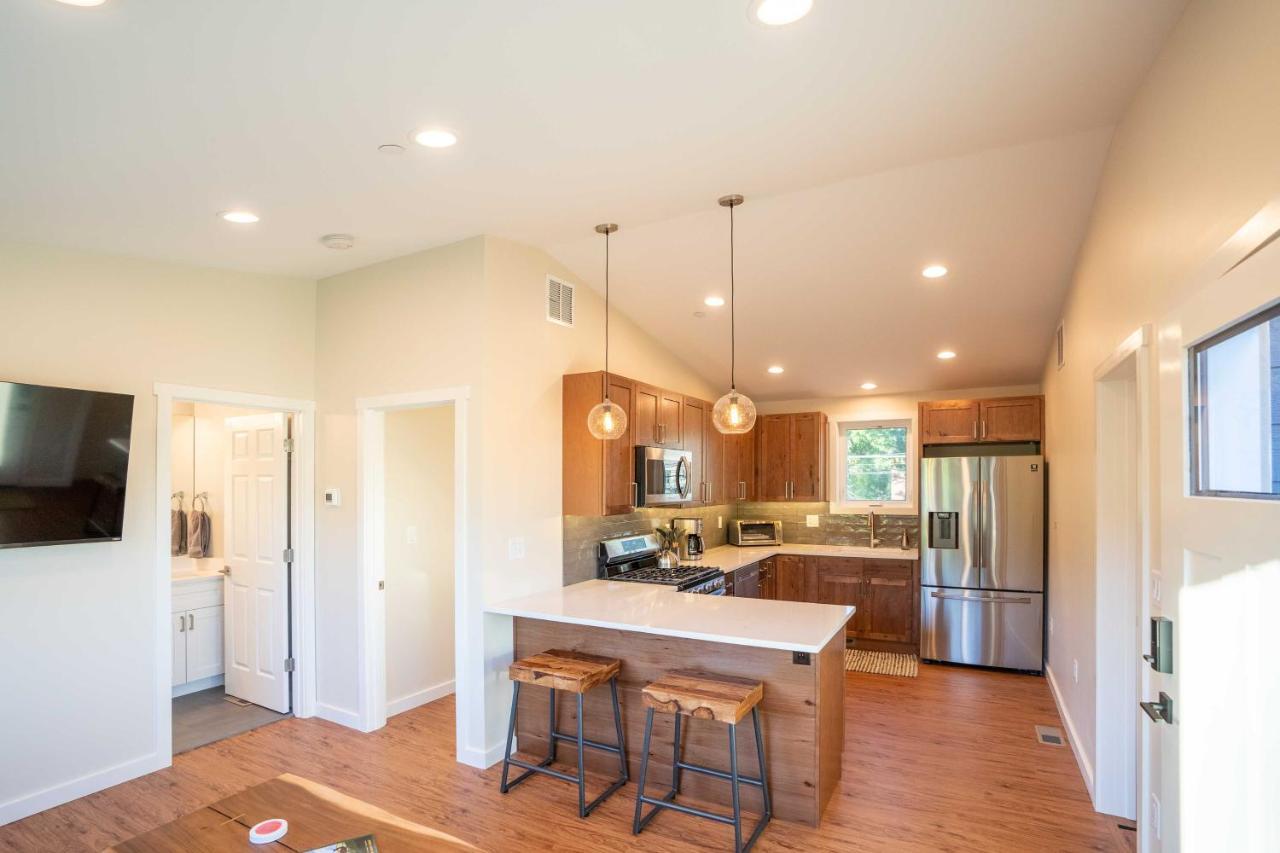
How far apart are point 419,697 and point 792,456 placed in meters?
3.98

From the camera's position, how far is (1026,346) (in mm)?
5391

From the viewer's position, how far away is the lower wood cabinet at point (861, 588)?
614cm

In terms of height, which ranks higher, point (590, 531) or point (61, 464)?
point (61, 464)

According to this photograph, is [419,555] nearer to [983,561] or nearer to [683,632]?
[683,632]

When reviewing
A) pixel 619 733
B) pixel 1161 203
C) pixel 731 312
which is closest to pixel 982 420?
pixel 731 312

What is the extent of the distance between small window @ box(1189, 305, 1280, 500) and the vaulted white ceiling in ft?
3.83

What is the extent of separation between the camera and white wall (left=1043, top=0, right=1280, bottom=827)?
5.34ft

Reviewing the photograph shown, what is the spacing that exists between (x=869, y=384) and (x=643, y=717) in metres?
4.04

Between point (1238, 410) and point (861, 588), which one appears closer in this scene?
point (1238, 410)

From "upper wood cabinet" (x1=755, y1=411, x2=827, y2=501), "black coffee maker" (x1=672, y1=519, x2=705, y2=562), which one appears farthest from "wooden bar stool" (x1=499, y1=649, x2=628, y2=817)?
"upper wood cabinet" (x1=755, y1=411, x2=827, y2=501)

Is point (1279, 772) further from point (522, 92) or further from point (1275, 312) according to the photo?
point (522, 92)

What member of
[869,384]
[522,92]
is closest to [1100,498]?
[522,92]

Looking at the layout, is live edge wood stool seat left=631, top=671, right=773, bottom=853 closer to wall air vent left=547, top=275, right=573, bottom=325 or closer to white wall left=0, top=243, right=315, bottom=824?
wall air vent left=547, top=275, right=573, bottom=325

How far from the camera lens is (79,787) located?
11.4 ft
